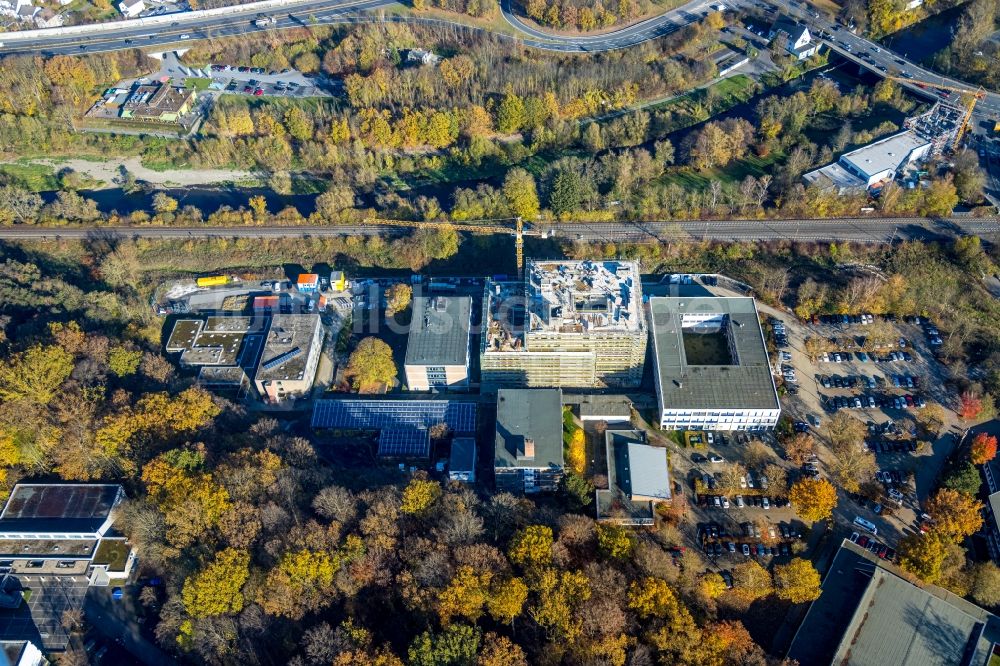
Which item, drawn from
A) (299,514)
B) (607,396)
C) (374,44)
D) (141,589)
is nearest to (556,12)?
(374,44)

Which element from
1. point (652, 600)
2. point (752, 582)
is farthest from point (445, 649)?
point (752, 582)

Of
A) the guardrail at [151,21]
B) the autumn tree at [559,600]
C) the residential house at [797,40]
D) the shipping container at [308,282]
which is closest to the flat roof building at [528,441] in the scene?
the autumn tree at [559,600]

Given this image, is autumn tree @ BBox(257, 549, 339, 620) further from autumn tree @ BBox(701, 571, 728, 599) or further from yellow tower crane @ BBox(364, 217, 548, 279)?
yellow tower crane @ BBox(364, 217, 548, 279)

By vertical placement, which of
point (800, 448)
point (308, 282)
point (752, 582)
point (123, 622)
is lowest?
point (123, 622)

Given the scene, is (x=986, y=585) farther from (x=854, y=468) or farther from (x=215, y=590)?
(x=215, y=590)

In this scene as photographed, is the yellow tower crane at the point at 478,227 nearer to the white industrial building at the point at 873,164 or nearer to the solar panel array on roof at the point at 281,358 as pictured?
the solar panel array on roof at the point at 281,358

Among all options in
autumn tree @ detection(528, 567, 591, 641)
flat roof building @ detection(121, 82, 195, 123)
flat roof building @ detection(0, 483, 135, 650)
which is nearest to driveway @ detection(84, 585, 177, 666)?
flat roof building @ detection(0, 483, 135, 650)

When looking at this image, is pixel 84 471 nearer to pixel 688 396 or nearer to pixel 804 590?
pixel 688 396
